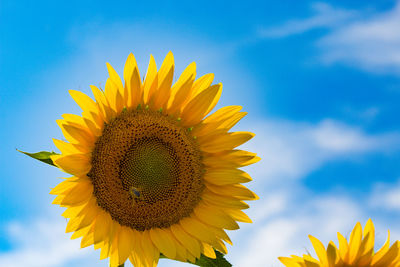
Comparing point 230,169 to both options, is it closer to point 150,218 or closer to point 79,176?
point 150,218

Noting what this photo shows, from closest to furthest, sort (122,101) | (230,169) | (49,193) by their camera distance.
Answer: (49,193) → (122,101) → (230,169)

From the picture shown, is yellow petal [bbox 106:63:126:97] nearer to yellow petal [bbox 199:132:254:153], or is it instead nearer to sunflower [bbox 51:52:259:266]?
sunflower [bbox 51:52:259:266]

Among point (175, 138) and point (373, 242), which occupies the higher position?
point (175, 138)

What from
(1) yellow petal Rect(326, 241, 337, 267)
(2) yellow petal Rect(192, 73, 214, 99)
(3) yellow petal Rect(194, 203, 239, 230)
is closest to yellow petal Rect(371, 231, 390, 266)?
(1) yellow petal Rect(326, 241, 337, 267)

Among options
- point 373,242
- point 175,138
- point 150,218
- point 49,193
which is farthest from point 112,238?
point 373,242

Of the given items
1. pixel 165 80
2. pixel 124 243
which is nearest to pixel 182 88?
pixel 165 80

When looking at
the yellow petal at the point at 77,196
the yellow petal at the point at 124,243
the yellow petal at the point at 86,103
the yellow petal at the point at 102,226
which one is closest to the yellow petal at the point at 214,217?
the yellow petal at the point at 124,243
